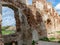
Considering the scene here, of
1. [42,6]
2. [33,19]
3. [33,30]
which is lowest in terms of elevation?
[33,30]

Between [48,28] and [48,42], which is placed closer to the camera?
[48,42]

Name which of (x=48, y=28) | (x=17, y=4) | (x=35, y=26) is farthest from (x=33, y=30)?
(x=17, y=4)

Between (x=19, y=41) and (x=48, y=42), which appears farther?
(x=19, y=41)

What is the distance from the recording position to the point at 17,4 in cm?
1230

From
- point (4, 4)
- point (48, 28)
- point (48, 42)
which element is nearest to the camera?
point (48, 42)

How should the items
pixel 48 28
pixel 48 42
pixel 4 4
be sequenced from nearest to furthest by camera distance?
pixel 48 42 < pixel 4 4 < pixel 48 28

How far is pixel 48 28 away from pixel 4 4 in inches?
144

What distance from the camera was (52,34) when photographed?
12.4 m

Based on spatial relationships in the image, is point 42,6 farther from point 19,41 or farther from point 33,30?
point 19,41

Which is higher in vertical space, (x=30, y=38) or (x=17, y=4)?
(x=17, y=4)

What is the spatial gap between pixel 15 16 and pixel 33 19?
4.39ft

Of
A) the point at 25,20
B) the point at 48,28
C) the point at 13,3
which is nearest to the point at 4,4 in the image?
the point at 13,3

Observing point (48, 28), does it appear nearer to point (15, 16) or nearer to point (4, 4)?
point (15, 16)

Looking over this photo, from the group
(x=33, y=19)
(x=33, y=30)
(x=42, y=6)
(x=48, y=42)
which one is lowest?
(x=48, y=42)
